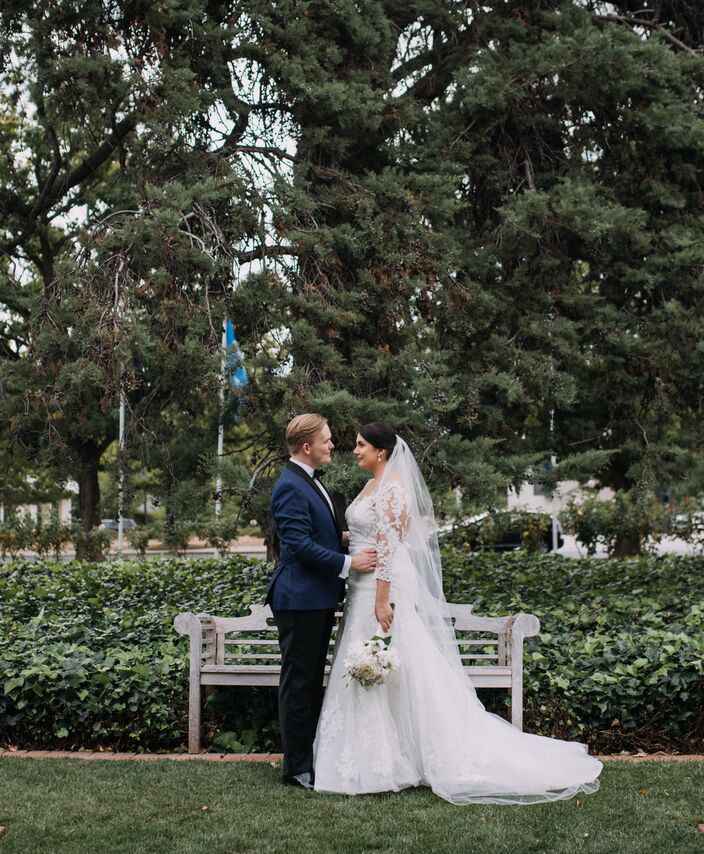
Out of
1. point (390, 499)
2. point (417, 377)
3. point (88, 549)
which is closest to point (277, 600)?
point (390, 499)

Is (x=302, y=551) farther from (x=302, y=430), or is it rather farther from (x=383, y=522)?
(x=302, y=430)

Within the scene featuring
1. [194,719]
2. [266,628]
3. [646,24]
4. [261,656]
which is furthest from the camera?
[646,24]

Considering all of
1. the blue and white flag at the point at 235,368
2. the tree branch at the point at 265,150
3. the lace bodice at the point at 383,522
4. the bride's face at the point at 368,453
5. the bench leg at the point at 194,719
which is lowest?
the bench leg at the point at 194,719

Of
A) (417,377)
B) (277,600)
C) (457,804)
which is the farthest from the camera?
(417,377)

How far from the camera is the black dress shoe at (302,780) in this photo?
5.63 metres

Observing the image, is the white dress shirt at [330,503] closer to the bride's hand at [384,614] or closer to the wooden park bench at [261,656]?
the bride's hand at [384,614]

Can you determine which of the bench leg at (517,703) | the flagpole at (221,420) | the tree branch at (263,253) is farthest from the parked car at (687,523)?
the bench leg at (517,703)

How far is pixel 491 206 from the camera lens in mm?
10961

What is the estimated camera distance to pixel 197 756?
6297 mm

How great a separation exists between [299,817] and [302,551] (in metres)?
1.36

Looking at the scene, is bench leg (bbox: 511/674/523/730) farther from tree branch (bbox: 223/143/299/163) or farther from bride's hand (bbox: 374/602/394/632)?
tree branch (bbox: 223/143/299/163)

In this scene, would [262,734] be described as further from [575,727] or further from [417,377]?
[417,377]

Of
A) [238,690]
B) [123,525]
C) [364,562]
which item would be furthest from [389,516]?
[123,525]

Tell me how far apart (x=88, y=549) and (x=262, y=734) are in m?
8.97
